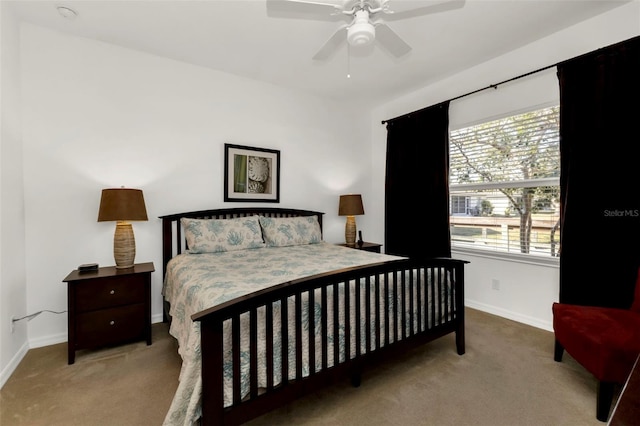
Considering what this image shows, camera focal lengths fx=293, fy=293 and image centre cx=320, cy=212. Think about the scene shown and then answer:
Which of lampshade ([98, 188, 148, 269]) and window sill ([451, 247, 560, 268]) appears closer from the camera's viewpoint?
lampshade ([98, 188, 148, 269])

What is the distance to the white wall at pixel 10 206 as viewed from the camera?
1.99 m

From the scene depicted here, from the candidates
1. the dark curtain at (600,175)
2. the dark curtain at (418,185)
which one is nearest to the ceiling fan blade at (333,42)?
the dark curtain at (418,185)

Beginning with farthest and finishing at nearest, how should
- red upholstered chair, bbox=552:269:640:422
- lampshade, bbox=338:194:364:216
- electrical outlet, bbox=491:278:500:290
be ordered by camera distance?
lampshade, bbox=338:194:364:216, electrical outlet, bbox=491:278:500:290, red upholstered chair, bbox=552:269:640:422

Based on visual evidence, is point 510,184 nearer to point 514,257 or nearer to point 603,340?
point 514,257

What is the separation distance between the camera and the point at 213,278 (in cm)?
182

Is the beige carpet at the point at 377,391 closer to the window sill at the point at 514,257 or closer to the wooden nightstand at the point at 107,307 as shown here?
the wooden nightstand at the point at 107,307

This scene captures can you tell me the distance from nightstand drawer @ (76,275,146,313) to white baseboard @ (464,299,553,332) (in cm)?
333

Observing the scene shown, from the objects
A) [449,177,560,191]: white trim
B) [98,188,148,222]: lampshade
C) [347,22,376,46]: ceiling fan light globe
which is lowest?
[98,188,148,222]: lampshade

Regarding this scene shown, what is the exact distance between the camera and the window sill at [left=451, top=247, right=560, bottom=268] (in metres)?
2.67

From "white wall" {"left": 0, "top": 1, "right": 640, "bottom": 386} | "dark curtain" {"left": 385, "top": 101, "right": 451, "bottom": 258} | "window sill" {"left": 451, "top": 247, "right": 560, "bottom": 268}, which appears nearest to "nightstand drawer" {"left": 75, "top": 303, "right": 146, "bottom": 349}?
"white wall" {"left": 0, "top": 1, "right": 640, "bottom": 386}

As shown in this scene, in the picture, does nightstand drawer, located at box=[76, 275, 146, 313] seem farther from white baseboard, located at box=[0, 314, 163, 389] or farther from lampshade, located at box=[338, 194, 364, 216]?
lampshade, located at box=[338, 194, 364, 216]

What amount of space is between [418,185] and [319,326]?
2620mm

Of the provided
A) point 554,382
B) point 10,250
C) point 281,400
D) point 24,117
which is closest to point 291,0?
point 281,400

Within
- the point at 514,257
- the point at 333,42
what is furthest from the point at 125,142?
the point at 514,257
